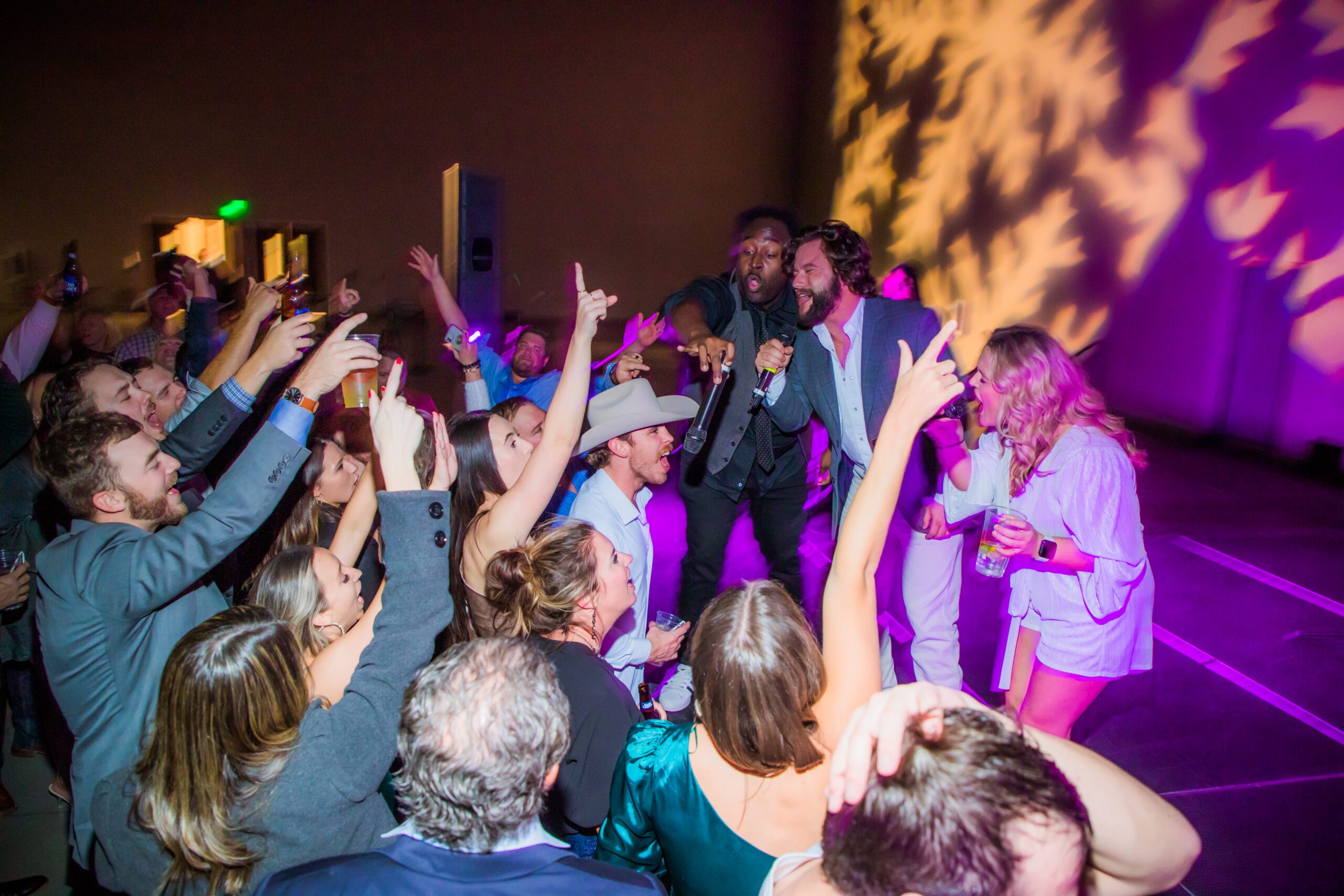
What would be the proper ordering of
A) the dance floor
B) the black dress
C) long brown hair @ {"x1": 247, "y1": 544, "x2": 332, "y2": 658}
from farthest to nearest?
1. the dance floor
2. long brown hair @ {"x1": 247, "y1": 544, "x2": 332, "y2": 658}
3. the black dress

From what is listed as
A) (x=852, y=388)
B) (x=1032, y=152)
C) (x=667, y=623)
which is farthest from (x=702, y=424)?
(x=1032, y=152)

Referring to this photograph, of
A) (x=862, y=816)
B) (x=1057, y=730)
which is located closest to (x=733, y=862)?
(x=862, y=816)

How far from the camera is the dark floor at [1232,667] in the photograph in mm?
2098

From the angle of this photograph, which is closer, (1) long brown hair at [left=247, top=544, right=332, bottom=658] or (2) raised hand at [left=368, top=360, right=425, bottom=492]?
(2) raised hand at [left=368, top=360, right=425, bottom=492]

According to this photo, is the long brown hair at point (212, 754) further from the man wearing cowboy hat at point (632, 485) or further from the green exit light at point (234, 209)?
the green exit light at point (234, 209)

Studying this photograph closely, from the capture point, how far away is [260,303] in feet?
7.34

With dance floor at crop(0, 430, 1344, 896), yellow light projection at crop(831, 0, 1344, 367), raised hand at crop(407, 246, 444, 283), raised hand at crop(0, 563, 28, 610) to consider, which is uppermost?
yellow light projection at crop(831, 0, 1344, 367)

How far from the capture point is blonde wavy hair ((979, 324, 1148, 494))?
196 centimetres

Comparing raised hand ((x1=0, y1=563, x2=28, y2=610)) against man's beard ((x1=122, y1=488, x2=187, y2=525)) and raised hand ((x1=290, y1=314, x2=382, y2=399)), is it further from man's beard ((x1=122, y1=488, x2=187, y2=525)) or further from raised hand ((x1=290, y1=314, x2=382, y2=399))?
raised hand ((x1=290, y1=314, x2=382, y2=399))

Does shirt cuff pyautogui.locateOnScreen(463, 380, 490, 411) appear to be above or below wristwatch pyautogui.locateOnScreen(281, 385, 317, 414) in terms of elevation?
below

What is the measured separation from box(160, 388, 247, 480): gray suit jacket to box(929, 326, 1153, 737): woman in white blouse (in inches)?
75.0

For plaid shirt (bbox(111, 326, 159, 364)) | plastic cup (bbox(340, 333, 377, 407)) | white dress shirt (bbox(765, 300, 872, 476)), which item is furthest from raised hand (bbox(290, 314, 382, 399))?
plaid shirt (bbox(111, 326, 159, 364))

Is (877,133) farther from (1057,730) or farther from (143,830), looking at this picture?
(143,830)

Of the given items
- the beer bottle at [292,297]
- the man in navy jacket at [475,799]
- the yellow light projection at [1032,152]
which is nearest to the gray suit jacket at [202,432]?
the beer bottle at [292,297]
